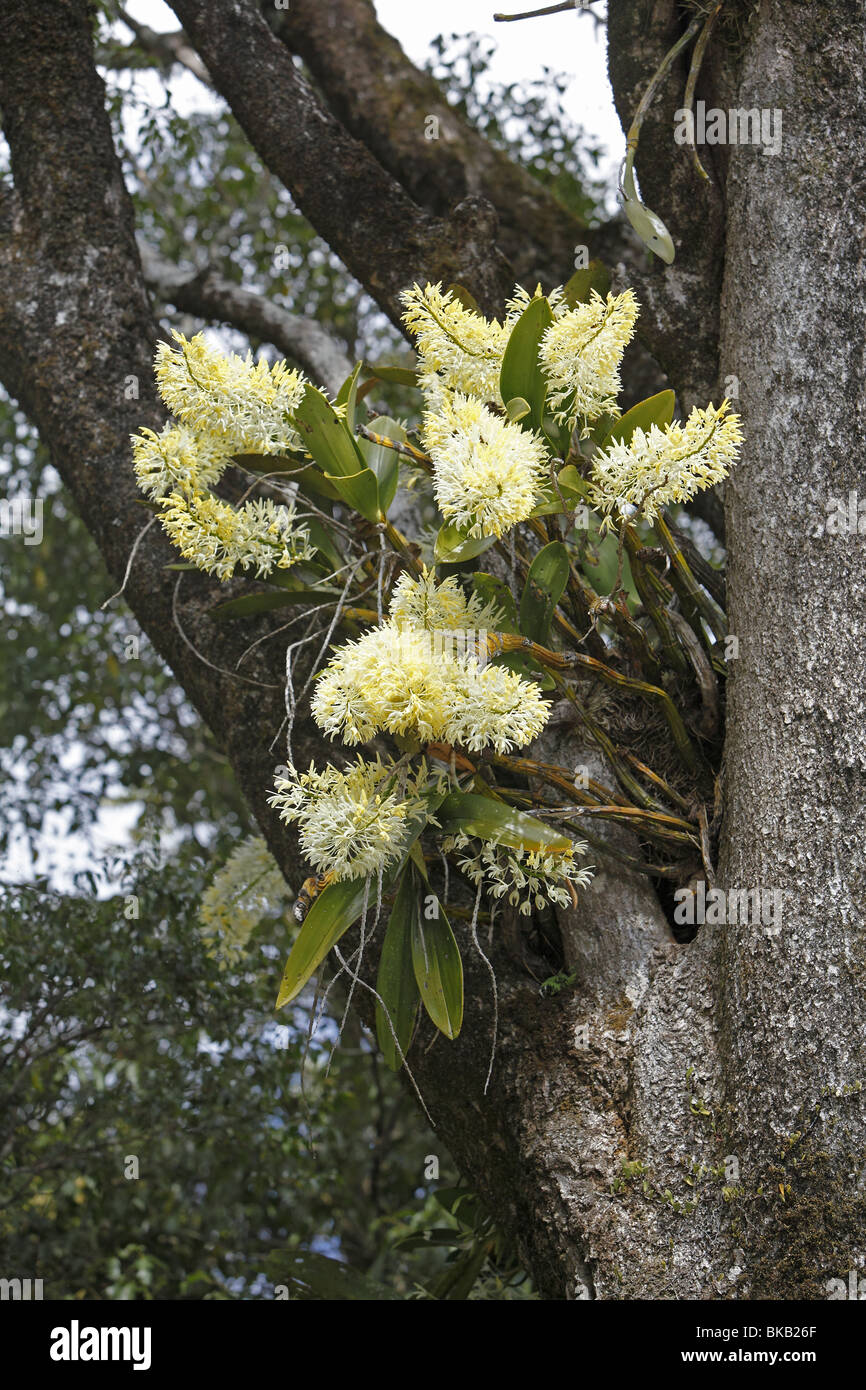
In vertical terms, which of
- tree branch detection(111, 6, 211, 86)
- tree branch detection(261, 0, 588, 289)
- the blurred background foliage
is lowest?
the blurred background foliage

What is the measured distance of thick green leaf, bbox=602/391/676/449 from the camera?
5.86 feet

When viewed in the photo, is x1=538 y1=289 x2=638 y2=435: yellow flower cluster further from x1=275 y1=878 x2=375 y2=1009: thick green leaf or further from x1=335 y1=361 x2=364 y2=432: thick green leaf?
x1=275 y1=878 x2=375 y2=1009: thick green leaf

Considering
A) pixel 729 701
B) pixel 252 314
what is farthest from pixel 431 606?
pixel 252 314

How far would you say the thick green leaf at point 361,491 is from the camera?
1747 mm

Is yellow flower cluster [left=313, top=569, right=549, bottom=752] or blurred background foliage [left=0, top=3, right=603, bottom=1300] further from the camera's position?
blurred background foliage [left=0, top=3, right=603, bottom=1300]

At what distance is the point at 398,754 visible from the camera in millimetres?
1965

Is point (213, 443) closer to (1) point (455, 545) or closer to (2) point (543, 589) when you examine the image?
(1) point (455, 545)

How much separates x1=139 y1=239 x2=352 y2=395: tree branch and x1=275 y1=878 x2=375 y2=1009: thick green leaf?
178cm

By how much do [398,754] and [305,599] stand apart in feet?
1.13

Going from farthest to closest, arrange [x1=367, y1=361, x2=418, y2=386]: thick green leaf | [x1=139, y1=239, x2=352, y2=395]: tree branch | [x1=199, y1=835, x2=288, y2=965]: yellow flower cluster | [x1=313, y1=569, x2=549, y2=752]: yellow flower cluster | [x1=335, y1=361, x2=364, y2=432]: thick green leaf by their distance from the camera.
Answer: [x1=139, y1=239, x2=352, y2=395]: tree branch, [x1=199, y1=835, x2=288, y2=965]: yellow flower cluster, [x1=367, y1=361, x2=418, y2=386]: thick green leaf, [x1=335, y1=361, x2=364, y2=432]: thick green leaf, [x1=313, y1=569, x2=549, y2=752]: yellow flower cluster

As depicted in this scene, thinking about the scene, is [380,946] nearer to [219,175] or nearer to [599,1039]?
[599,1039]

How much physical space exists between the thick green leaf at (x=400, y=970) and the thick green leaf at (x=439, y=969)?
0.02m

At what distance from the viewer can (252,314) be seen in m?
3.55

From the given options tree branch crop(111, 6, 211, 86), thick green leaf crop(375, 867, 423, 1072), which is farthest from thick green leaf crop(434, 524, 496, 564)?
tree branch crop(111, 6, 211, 86)
